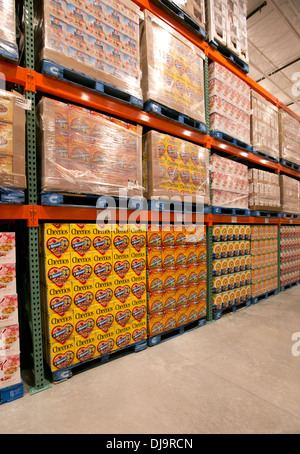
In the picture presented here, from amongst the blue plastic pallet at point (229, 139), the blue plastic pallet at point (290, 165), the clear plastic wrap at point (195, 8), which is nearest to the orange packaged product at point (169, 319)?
the blue plastic pallet at point (229, 139)

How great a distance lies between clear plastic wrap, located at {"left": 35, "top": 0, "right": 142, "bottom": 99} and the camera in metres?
2.09

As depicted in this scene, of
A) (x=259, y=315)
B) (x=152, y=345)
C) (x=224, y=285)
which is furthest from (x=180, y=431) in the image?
(x=259, y=315)

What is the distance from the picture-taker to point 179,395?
191cm

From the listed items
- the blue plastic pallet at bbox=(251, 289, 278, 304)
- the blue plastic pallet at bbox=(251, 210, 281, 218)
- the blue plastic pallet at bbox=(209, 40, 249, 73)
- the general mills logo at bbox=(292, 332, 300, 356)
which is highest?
the blue plastic pallet at bbox=(209, 40, 249, 73)

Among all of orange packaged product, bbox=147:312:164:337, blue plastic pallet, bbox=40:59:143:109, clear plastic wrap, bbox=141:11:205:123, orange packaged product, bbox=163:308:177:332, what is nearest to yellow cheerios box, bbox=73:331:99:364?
orange packaged product, bbox=147:312:164:337

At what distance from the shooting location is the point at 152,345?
9.25 ft

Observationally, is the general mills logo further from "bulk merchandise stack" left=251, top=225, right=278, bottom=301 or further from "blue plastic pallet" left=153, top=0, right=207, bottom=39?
"blue plastic pallet" left=153, top=0, right=207, bottom=39

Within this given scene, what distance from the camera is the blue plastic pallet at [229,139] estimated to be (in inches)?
147

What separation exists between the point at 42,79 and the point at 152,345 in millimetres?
2870

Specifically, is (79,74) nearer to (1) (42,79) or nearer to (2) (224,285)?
(1) (42,79)

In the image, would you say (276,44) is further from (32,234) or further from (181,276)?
(32,234)

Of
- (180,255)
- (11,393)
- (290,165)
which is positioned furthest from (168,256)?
(290,165)

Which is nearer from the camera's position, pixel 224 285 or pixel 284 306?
pixel 224 285

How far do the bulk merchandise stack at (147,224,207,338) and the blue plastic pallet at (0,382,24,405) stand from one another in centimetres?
135
